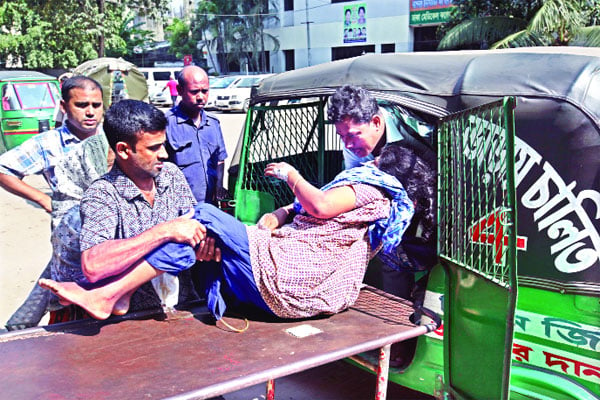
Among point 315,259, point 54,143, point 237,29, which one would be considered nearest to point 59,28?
point 54,143

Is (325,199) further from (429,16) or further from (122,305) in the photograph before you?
(429,16)

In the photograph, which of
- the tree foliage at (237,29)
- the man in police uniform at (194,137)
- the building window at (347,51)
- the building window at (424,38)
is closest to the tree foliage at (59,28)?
the tree foliage at (237,29)

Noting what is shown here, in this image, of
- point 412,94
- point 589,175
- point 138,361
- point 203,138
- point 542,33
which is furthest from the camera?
point 542,33

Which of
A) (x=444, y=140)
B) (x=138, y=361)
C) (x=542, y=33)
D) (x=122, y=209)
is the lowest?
(x=138, y=361)

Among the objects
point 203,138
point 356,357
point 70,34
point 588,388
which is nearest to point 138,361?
point 356,357

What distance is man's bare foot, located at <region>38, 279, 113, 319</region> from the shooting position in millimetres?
2145

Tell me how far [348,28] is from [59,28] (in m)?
15.5

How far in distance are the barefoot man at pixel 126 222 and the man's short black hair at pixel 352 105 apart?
835 mm

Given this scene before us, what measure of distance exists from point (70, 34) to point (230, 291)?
52.6 ft

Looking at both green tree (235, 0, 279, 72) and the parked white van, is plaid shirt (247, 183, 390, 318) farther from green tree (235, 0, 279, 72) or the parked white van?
green tree (235, 0, 279, 72)

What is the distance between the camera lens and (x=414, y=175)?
2.68 m

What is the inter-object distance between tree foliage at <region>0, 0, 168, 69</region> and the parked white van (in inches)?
Result: 76.2

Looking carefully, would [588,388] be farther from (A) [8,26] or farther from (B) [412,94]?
(A) [8,26]

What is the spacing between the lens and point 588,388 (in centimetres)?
228
